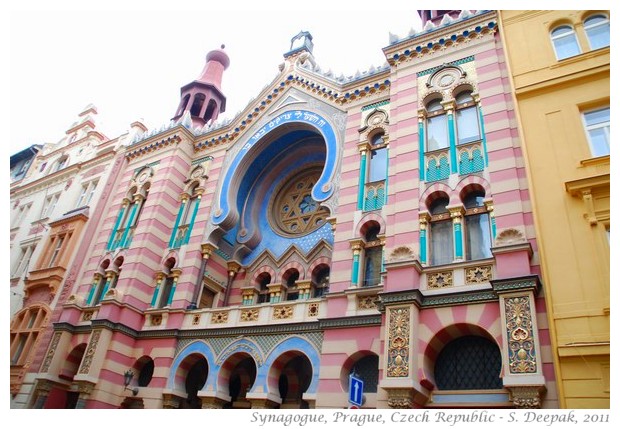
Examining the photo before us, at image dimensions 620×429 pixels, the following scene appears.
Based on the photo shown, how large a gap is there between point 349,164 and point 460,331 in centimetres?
751

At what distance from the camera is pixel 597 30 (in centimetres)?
1364

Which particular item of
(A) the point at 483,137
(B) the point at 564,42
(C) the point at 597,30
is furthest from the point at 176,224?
(C) the point at 597,30

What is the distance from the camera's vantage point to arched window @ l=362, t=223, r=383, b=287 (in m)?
14.9

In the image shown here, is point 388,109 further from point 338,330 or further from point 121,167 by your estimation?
point 121,167

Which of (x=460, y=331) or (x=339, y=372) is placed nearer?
(x=460, y=331)

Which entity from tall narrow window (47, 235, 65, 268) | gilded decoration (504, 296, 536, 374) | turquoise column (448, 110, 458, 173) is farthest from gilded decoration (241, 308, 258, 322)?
tall narrow window (47, 235, 65, 268)

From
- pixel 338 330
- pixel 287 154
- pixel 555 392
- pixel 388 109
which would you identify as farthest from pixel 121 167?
pixel 555 392

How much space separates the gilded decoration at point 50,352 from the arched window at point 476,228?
52.2 ft

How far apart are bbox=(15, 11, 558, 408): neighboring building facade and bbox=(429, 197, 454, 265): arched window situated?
1.9 inches

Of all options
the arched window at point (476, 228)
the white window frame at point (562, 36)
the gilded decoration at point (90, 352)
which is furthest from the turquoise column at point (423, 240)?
the gilded decoration at point (90, 352)

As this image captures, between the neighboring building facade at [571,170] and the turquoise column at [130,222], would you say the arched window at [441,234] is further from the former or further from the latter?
the turquoise column at [130,222]

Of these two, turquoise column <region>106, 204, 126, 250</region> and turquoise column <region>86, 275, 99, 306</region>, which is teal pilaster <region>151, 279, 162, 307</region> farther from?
turquoise column <region>106, 204, 126, 250</region>

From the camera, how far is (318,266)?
18219mm

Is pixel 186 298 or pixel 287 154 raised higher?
pixel 287 154
